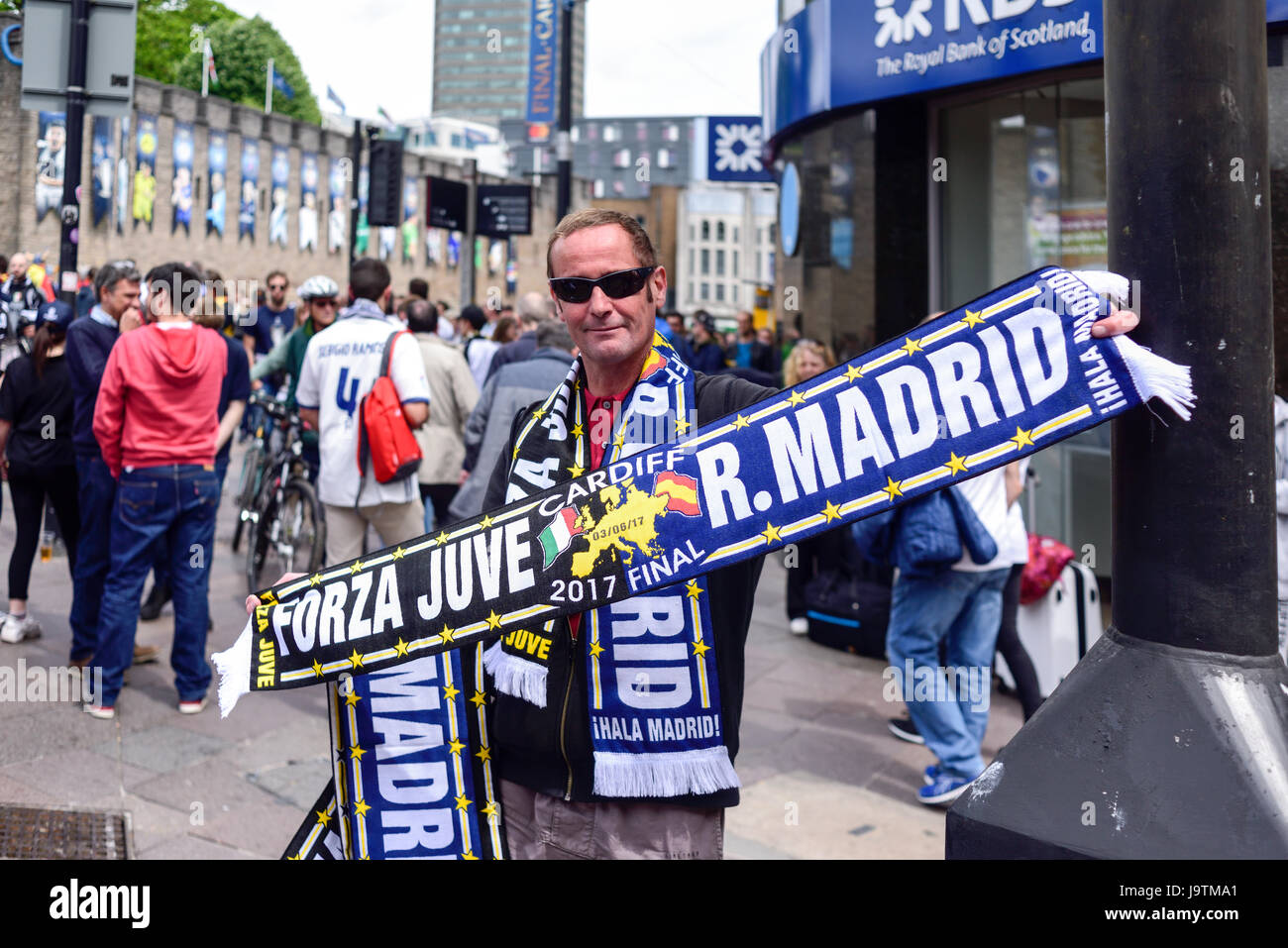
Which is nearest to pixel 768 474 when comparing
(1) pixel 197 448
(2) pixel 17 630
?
(1) pixel 197 448

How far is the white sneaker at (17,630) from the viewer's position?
6.20m

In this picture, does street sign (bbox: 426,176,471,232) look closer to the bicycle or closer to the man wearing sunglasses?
the bicycle

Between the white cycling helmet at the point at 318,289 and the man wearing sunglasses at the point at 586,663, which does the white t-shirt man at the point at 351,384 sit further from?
the man wearing sunglasses at the point at 586,663

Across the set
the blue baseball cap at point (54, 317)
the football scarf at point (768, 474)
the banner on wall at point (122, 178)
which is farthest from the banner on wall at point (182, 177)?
the football scarf at point (768, 474)

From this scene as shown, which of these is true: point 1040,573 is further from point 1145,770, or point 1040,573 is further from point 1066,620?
point 1145,770

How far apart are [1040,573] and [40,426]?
16.6 ft

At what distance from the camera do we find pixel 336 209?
148ft

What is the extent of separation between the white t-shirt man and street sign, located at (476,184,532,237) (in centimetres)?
1336

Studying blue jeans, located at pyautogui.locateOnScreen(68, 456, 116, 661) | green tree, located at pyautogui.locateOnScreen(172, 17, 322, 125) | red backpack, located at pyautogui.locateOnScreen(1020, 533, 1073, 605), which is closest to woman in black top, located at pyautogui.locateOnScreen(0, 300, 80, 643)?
blue jeans, located at pyautogui.locateOnScreen(68, 456, 116, 661)

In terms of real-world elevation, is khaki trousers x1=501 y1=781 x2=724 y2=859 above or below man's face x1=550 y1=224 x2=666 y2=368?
below

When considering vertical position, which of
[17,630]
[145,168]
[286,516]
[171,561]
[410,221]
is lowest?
[17,630]

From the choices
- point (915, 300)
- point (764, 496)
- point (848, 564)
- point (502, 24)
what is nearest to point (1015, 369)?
point (764, 496)

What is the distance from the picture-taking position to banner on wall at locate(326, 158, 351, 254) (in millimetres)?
44594
